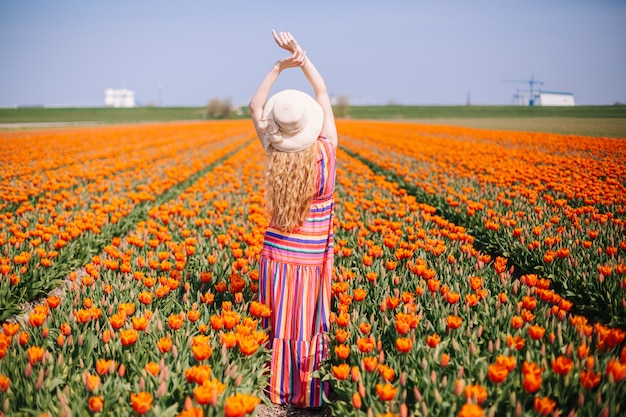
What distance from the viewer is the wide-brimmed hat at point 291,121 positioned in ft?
7.93

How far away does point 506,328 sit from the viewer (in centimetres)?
270

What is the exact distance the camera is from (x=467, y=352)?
232 centimetres

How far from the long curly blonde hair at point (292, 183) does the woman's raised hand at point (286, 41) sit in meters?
0.68

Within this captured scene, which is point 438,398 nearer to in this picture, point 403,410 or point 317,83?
point 403,410

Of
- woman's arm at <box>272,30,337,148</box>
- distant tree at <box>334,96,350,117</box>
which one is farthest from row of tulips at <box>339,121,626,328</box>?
distant tree at <box>334,96,350,117</box>

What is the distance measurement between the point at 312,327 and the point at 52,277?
2.93 metres

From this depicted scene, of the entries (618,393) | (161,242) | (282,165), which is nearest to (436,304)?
(618,393)

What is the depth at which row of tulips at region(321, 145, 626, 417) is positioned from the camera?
1.92 meters

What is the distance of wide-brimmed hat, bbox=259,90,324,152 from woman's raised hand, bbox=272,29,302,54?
42 cm

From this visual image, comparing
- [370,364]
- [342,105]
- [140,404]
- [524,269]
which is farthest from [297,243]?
[342,105]

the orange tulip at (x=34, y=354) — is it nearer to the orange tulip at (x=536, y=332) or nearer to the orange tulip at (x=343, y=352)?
the orange tulip at (x=343, y=352)

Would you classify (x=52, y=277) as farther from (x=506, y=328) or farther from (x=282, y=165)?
(x=506, y=328)

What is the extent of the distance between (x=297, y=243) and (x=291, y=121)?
2.68 feet

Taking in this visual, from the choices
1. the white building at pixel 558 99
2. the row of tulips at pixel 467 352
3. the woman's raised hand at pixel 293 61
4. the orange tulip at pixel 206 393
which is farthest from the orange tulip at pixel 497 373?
the white building at pixel 558 99
